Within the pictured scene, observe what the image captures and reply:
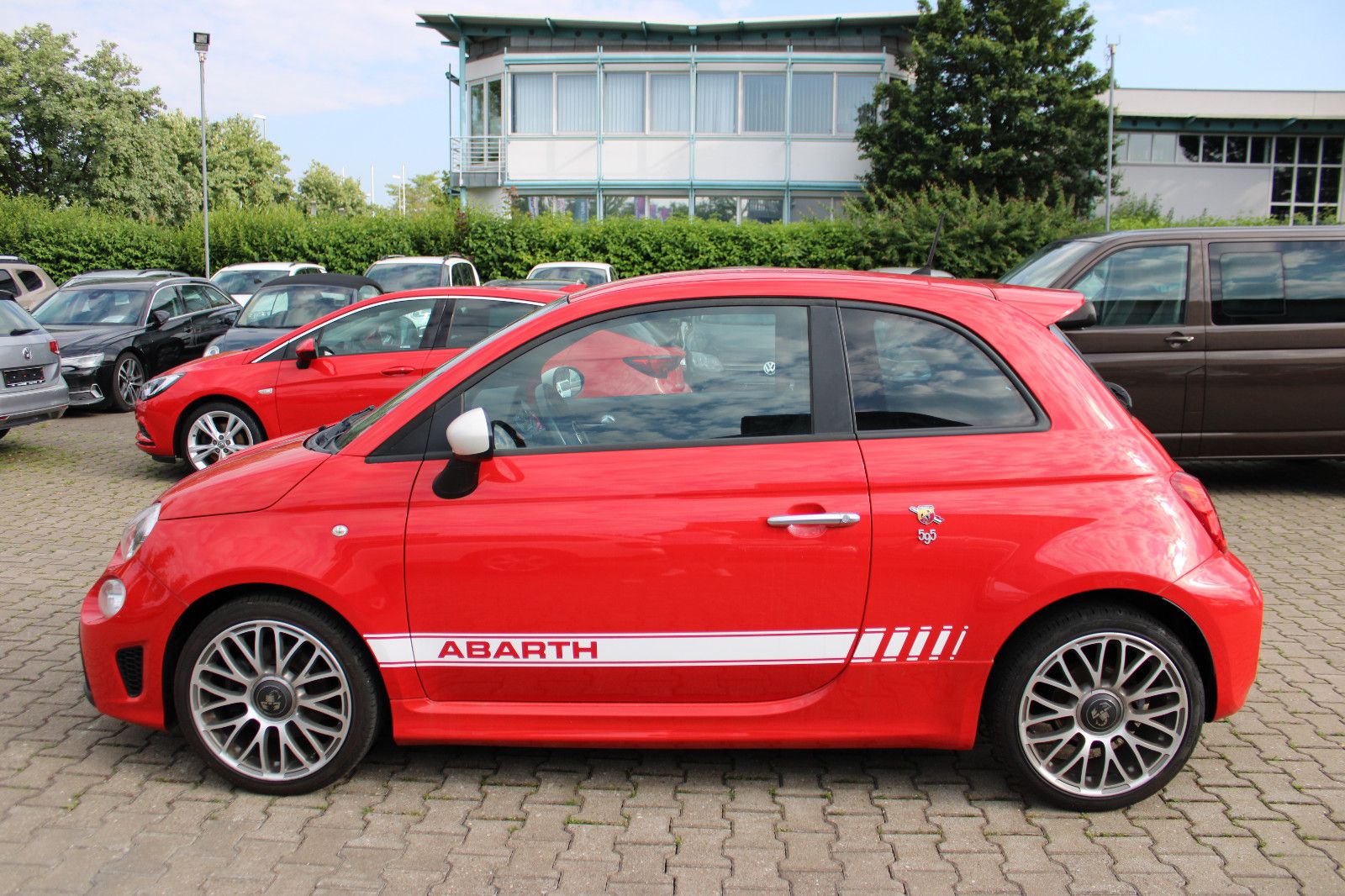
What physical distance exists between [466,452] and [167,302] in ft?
43.6

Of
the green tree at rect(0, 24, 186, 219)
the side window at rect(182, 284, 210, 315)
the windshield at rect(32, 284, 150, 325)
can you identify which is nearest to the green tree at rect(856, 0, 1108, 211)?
the side window at rect(182, 284, 210, 315)

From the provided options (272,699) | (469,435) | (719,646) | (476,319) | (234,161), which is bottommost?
(272,699)

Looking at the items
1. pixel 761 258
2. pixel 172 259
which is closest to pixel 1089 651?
pixel 761 258

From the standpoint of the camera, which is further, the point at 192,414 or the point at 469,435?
the point at 192,414

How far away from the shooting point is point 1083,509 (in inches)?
134

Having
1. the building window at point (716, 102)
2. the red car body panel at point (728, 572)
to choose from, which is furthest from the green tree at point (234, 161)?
the red car body panel at point (728, 572)

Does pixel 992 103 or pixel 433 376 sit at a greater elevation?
pixel 992 103

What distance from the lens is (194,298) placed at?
51.6 ft

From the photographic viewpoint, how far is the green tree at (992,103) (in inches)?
1206

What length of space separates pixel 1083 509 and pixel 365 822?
99.5 inches

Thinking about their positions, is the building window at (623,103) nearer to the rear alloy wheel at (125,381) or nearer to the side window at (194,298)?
the side window at (194,298)

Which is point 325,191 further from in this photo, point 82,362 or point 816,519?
point 816,519

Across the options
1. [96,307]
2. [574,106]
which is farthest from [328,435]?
[574,106]

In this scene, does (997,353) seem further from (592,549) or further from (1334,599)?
(1334,599)
